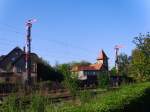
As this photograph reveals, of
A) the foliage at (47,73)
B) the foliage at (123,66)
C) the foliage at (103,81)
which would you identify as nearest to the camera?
the foliage at (103,81)

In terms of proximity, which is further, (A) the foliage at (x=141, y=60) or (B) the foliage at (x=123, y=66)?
(B) the foliage at (x=123, y=66)

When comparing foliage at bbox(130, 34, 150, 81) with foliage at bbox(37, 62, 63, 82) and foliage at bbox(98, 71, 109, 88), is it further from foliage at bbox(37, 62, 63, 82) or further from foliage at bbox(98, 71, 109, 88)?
foliage at bbox(37, 62, 63, 82)

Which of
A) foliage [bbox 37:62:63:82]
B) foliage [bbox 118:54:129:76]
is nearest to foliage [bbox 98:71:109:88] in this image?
foliage [bbox 118:54:129:76]

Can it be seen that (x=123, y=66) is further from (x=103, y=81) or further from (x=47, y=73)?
(x=103, y=81)

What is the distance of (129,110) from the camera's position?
15.1 metres

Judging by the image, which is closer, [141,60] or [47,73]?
[141,60]

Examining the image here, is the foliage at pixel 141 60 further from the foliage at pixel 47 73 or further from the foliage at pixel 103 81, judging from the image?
the foliage at pixel 47 73

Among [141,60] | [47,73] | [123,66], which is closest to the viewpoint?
[141,60]

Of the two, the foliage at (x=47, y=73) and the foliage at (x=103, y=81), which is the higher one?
the foliage at (x=47, y=73)

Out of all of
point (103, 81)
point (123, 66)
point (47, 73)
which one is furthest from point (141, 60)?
point (123, 66)

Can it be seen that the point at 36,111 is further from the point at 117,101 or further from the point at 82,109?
the point at 117,101

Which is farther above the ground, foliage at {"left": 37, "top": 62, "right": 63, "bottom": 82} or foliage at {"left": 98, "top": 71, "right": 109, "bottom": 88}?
foliage at {"left": 37, "top": 62, "right": 63, "bottom": 82}

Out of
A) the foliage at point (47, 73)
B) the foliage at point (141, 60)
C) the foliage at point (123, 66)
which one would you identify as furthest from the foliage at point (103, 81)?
the foliage at point (47, 73)

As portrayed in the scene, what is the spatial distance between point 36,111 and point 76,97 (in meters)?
10.8
